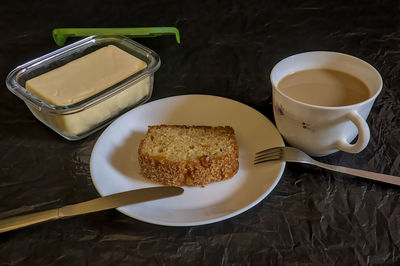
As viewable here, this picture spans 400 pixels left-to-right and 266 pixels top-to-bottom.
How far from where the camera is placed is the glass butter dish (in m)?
1.19

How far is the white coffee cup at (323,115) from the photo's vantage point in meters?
1.00

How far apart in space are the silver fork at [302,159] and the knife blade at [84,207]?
299mm

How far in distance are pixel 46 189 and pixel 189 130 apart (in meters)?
0.42

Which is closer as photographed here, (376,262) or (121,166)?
(376,262)

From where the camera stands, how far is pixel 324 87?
1.15 m

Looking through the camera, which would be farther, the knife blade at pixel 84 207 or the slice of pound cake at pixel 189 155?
the slice of pound cake at pixel 189 155

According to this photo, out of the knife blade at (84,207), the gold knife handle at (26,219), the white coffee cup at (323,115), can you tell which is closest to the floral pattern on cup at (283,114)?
the white coffee cup at (323,115)

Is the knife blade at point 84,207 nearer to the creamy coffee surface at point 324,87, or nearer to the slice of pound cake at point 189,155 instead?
the slice of pound cake at point 189,155

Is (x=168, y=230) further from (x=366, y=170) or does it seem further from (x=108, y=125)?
(x=366, y=170)

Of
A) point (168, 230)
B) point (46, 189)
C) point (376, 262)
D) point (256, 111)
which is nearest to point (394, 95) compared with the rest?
point (256, 111)

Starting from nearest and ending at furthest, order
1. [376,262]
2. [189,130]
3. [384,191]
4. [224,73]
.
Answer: [376,262] → [384,191] → [189,130] → [224,73]

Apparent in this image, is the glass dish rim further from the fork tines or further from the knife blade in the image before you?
the fork tines

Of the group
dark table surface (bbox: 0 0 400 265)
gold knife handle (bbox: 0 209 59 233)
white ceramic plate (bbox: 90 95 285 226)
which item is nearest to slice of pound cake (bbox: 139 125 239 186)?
white ceramic plate (bbox: 90 95 285 226)

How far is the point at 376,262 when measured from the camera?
0.90 m
